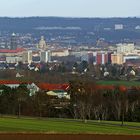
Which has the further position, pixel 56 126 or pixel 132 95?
pixel 132 95

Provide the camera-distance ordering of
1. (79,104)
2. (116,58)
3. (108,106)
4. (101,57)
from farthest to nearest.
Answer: (101,57) → (116,58) → (79,104) → (108,106)

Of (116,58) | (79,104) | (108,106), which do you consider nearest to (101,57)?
(116,58)

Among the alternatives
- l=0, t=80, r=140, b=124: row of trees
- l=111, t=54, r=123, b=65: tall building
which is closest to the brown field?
l=0, t=80, r=140, b=124: row of trees

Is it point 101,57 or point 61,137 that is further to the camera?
point 101,57

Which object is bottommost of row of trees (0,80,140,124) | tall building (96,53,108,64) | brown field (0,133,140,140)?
tall building (96,53,108,64)

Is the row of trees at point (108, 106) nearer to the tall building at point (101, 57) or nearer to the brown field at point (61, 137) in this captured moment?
the brown field at point (61, 137)

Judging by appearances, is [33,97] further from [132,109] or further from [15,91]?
[132,109]

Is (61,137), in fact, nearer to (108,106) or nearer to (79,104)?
(108,106)

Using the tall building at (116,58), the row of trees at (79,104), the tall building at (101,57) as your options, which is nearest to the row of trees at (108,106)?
the row of trees at (79,104)

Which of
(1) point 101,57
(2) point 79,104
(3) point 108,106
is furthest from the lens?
(1) point 101,57

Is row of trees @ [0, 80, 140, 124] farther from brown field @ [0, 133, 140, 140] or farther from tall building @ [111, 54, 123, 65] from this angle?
tall building @ [111, 54, 123, 65]

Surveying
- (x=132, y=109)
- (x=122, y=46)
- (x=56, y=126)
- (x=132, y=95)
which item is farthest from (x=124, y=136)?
(x=122, y=46)
